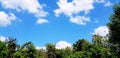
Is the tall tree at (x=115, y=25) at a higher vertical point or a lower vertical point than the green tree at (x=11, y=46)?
lower

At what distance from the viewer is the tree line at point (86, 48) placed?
169ft

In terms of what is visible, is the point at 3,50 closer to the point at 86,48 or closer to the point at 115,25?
the point at 86,48

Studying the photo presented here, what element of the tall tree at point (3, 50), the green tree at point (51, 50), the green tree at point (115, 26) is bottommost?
the green tree at point (115, 26)

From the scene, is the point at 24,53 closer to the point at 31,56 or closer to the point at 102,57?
the point at 31,56

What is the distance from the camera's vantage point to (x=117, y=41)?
52.1 metres

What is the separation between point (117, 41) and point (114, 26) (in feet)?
9.65

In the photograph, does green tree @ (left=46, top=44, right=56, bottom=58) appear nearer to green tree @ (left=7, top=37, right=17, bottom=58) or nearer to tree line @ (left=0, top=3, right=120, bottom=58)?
tree line @ (left=0, top=3, right=120, bottom=58)

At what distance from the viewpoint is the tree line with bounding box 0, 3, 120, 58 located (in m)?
51.4

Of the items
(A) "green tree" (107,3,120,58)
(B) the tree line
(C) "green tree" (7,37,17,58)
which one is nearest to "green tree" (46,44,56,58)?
(B) the tree line

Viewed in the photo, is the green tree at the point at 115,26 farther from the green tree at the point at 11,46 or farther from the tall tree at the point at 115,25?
the green tree at the point at 11,46

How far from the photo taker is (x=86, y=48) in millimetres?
100062

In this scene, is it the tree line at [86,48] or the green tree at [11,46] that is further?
the green tree at [11,46]

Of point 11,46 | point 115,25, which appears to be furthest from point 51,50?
point 115,25

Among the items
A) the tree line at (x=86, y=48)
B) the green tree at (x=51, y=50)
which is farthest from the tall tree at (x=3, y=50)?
the green tree at (x=51, y=50)
